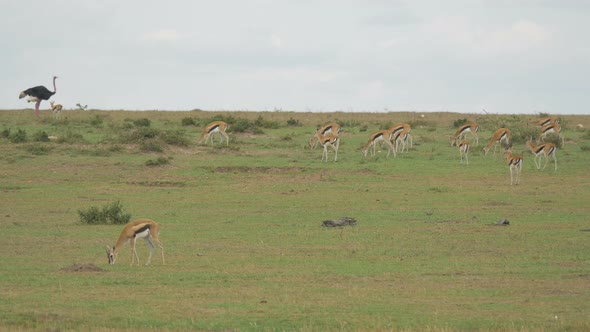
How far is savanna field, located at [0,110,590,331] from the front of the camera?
10125 millimetres

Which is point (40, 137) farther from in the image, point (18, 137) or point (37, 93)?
point (37, 93)

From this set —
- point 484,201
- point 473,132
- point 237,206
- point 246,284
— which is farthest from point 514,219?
point 473,132

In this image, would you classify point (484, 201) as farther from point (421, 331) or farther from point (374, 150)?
point (421, 331)

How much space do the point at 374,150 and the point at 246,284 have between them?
15414 millimetres

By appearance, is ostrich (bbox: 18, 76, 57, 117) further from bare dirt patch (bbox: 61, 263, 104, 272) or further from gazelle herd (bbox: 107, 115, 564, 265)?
bare dirt patch (bbox: 61, 263, 104, 272)

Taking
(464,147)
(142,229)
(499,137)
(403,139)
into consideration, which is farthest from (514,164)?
(142,229)

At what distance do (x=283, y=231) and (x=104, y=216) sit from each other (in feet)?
10.7

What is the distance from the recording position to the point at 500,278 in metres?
11.9

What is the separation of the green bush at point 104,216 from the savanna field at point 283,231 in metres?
0.04

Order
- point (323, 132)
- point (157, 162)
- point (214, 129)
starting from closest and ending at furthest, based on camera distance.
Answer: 1. point (157, 162)
2. point (214, 129)
3. point (323, 132)

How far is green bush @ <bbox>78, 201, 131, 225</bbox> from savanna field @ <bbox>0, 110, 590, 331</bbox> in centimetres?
4

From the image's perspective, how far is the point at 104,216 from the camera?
17141 millimetres

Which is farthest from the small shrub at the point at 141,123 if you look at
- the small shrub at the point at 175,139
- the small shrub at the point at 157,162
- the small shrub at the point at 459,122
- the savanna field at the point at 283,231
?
the small shrub at the point at 459,122

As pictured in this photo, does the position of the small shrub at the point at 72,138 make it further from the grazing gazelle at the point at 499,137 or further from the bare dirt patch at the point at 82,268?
the bare dirt patch at the point at 82,268
